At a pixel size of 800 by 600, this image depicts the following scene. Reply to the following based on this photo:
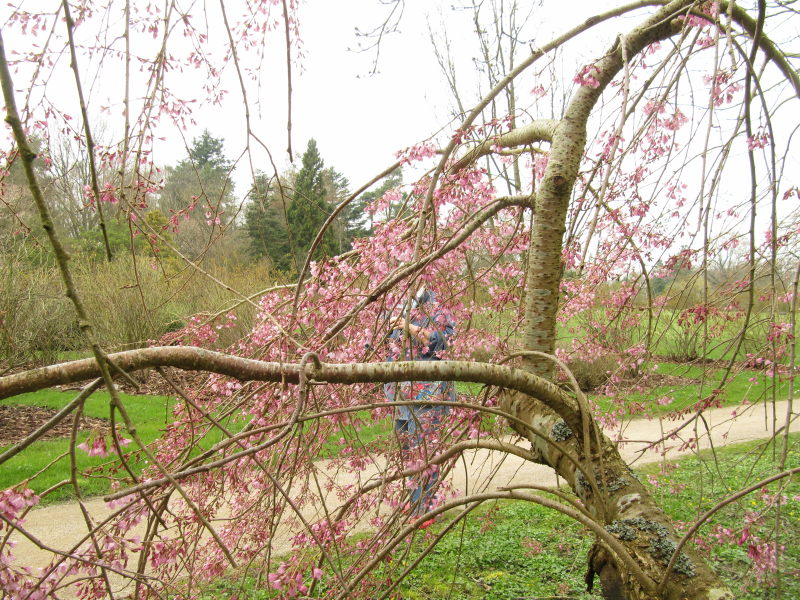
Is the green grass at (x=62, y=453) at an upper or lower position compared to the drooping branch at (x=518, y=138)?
lower

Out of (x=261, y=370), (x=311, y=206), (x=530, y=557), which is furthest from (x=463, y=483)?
(x=261, y=370)

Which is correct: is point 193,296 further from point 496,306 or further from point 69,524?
point 496,306

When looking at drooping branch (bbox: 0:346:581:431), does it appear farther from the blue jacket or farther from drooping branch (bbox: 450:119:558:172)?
drooping branch (bbox: 450:119:558:172)

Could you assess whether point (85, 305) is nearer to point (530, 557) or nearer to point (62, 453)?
point (62, 453)

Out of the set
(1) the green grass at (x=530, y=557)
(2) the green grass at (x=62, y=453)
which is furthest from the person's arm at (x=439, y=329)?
(2) the green grass at (x=62, y=453)

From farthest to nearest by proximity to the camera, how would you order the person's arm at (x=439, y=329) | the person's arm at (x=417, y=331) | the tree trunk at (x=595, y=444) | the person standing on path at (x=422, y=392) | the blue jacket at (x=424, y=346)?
1. the person's arm at (x=439, y=329)
2. the blue jacket at (x=424, y=346)
3. the person standing on path at (x=422, y=392)
4. the person's arm at (x=417, y=331)
5. the tree trunk at (x=595, y=444)

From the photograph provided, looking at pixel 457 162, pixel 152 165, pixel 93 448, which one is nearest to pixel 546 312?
pixel 457 162

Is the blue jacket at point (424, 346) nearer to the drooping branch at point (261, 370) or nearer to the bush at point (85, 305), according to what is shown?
the drooping branch at point (261, 370)

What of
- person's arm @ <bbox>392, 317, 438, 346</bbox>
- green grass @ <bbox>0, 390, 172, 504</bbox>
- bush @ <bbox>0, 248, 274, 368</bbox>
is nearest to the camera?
person's arm @ <bbox>392, 317, 438, 346</bbox>

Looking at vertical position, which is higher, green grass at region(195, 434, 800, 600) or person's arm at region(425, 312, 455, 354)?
person's arm at region(425, 312, 455, 354)

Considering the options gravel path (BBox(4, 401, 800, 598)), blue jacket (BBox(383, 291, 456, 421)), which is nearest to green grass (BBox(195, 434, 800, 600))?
gravel path (BBox(4, 401, 800, 598))

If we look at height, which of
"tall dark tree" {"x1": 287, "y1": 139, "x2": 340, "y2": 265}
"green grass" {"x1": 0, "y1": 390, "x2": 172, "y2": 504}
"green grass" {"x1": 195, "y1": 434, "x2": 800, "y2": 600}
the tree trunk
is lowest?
"green grass" {"x1": 195, "y1": 434, "x2": 800, "y2": 600}

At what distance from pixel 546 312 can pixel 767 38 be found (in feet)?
5.09

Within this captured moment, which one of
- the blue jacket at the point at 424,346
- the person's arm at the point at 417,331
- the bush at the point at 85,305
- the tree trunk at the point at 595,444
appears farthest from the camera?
the bush at the point at 85,305
